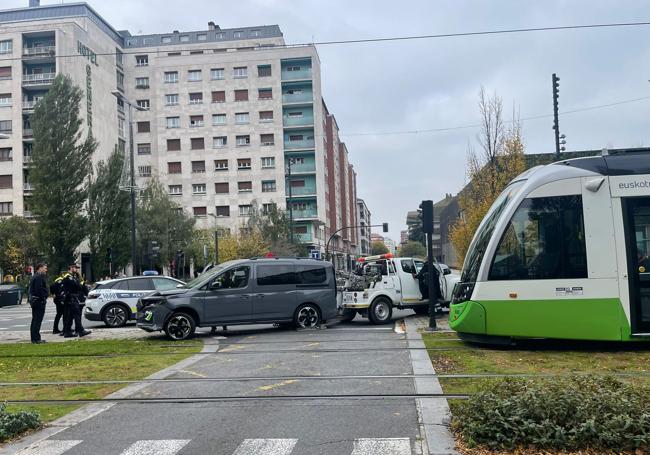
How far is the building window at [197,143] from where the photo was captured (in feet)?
211

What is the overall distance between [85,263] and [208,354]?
159ft

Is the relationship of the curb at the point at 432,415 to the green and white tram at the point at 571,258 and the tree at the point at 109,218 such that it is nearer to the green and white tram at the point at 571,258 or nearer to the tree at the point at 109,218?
the green and white tram at the point at 571,258

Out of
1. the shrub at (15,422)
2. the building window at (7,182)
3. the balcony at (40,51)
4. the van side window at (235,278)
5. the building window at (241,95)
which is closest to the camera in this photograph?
the shrub at (15,422)

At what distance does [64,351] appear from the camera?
1204 cm

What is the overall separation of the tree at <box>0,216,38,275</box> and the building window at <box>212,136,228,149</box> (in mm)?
21766

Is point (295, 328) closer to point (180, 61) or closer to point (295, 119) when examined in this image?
point (295, 119)

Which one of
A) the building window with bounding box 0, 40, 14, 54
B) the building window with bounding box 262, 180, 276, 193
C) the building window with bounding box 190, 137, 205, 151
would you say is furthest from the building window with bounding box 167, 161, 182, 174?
the building window with bounding box 0, 40, 14, 54

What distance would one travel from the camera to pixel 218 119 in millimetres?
64125

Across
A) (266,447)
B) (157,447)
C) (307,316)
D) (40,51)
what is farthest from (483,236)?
(40,51)

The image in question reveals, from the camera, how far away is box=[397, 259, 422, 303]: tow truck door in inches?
640

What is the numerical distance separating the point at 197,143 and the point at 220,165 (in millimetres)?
3661

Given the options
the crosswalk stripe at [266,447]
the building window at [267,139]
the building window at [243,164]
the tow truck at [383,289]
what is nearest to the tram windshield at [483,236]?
the tow truck at [383,289]

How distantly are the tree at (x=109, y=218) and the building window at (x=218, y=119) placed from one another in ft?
57.8

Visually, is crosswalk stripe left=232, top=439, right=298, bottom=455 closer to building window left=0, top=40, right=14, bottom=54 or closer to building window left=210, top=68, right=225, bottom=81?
building window left=210, top=68, right=225, bottom=81
